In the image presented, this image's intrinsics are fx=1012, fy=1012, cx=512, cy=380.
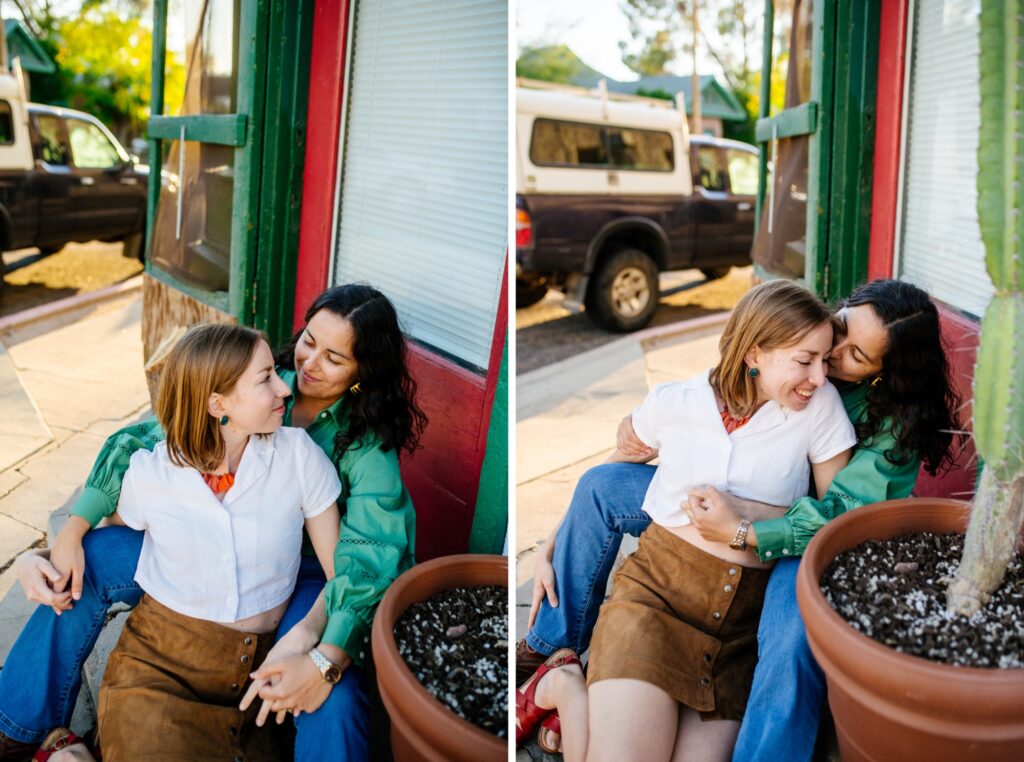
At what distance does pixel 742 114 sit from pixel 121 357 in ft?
87.8

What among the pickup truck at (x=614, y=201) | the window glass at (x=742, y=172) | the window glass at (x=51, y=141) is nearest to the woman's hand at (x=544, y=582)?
the pickup truck at (x=614, y=201)

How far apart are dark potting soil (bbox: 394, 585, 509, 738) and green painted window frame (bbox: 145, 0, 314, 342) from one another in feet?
5.76

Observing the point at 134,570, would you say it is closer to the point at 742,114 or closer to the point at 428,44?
the point at 428,44

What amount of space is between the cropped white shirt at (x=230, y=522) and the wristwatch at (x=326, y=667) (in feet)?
0.76

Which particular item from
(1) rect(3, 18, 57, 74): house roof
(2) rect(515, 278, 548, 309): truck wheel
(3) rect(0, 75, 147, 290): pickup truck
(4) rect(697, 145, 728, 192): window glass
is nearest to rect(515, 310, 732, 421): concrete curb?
(2) rect(515, 278, 548, 309): truck wheel

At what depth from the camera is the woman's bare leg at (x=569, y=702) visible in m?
2.27

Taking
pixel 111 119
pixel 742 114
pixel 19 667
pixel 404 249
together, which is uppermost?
pixel 742 114

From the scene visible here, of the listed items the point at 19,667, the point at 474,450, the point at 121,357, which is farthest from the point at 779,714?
the point at 121,357

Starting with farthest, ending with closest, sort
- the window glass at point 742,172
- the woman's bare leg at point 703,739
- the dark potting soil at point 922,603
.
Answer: the window glass at point 742,172 < the woman's bare leg at point 703,739 < the dark potting soil at point 922,603

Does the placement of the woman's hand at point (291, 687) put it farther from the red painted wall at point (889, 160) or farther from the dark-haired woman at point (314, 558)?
the red painted wall at point (889, 160)

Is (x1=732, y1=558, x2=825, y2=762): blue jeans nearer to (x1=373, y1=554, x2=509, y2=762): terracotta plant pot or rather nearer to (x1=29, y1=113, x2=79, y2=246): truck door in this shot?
(x1=373, y1=554, x2=509, y2=762): terracotta plant pot

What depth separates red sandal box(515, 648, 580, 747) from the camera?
8.25ft

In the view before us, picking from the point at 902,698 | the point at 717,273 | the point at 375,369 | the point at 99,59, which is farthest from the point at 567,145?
the point at 99,59

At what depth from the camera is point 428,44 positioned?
305 centimetres
